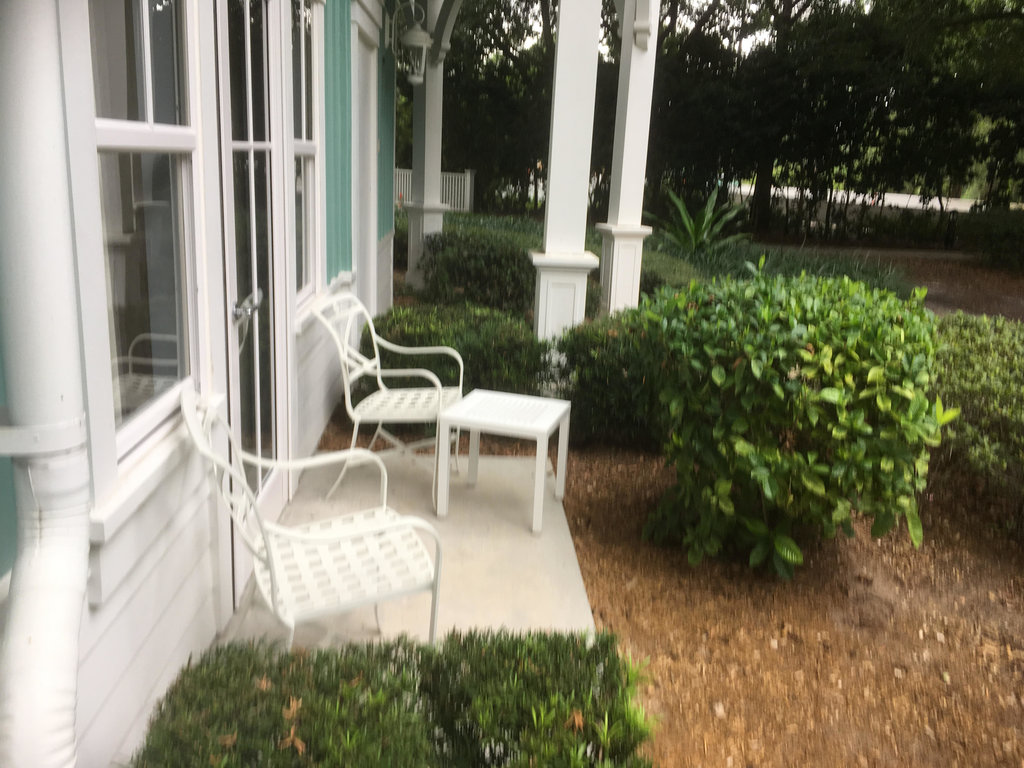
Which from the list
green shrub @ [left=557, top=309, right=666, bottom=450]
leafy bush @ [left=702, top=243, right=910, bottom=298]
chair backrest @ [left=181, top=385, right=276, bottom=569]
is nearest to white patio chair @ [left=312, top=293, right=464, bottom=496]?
green shrub @ [left=557, top=309, right=666, bottom=450]

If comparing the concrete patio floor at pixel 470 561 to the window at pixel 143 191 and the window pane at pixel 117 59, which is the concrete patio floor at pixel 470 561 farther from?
the window pane at pixel 117 59

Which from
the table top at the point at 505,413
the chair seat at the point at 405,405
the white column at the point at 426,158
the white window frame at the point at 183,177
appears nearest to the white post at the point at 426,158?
the white column at the point at 426,158

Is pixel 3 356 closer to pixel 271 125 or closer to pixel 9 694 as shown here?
pixel 9 694

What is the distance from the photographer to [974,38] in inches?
592

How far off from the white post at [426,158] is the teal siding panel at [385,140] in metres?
0.36

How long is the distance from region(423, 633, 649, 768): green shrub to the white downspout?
2.61ft

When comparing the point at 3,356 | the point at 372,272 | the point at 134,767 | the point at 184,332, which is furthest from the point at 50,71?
the point at 372,272

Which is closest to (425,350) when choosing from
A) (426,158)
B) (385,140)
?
(385,140)

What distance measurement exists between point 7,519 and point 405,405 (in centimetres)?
276

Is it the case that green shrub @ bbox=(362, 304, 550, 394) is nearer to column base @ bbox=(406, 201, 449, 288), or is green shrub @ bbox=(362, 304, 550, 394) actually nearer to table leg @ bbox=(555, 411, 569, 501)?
table leg @ bbox=(555, 411, 569, 501)

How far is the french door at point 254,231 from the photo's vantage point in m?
2.56

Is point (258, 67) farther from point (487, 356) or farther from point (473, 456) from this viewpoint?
point (487, 356)

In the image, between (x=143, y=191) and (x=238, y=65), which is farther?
(x=238, y=65)

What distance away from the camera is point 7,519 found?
141 cm
